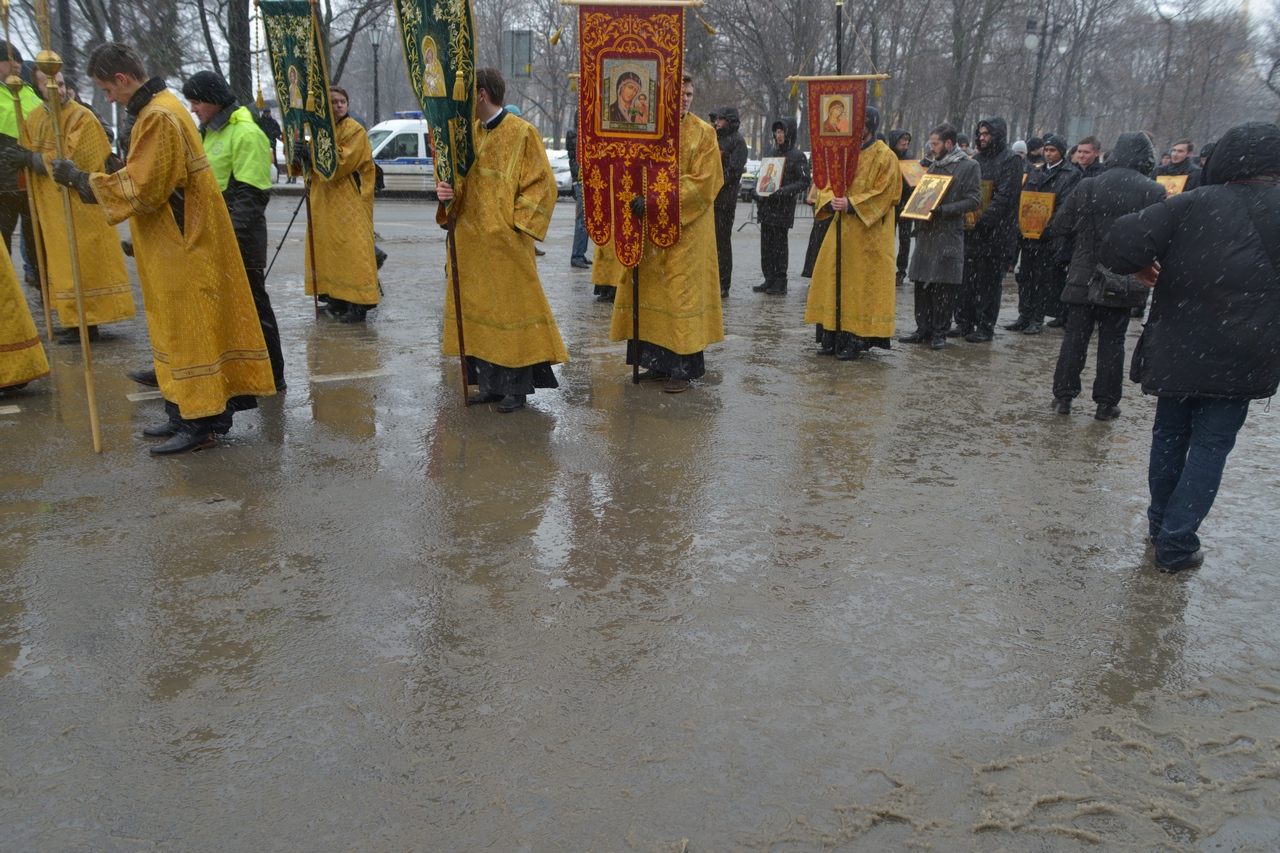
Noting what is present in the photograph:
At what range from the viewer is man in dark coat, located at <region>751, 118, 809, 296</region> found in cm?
1077

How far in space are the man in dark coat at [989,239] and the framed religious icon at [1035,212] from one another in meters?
0.16

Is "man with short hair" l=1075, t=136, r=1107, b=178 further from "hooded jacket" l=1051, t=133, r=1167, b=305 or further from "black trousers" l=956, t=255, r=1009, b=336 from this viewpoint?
"hooded jacket" l=1051, t=133, r=1167, b=305

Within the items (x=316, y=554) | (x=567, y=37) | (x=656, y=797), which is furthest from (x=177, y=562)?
(x=567, y=37)

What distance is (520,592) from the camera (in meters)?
3.54

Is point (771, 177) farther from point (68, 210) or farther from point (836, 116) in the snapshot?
point (68, 210)

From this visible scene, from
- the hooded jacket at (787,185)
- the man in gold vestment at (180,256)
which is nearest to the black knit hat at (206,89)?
the man in gold vestment at (180,256)

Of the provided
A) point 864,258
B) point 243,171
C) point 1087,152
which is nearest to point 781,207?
point 1087,152

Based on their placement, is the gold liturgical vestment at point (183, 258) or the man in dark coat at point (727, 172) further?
the man in dark coat at point (727, 172)

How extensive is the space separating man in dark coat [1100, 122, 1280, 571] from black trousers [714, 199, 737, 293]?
690cm

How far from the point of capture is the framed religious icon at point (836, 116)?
281 inches

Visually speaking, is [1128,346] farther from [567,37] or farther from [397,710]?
[567,37]

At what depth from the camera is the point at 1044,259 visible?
30.6ft

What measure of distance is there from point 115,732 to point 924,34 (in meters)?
37.9

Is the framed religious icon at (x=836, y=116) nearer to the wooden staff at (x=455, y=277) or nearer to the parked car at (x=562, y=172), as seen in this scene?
the wooden staff at (x=455, y=277)
